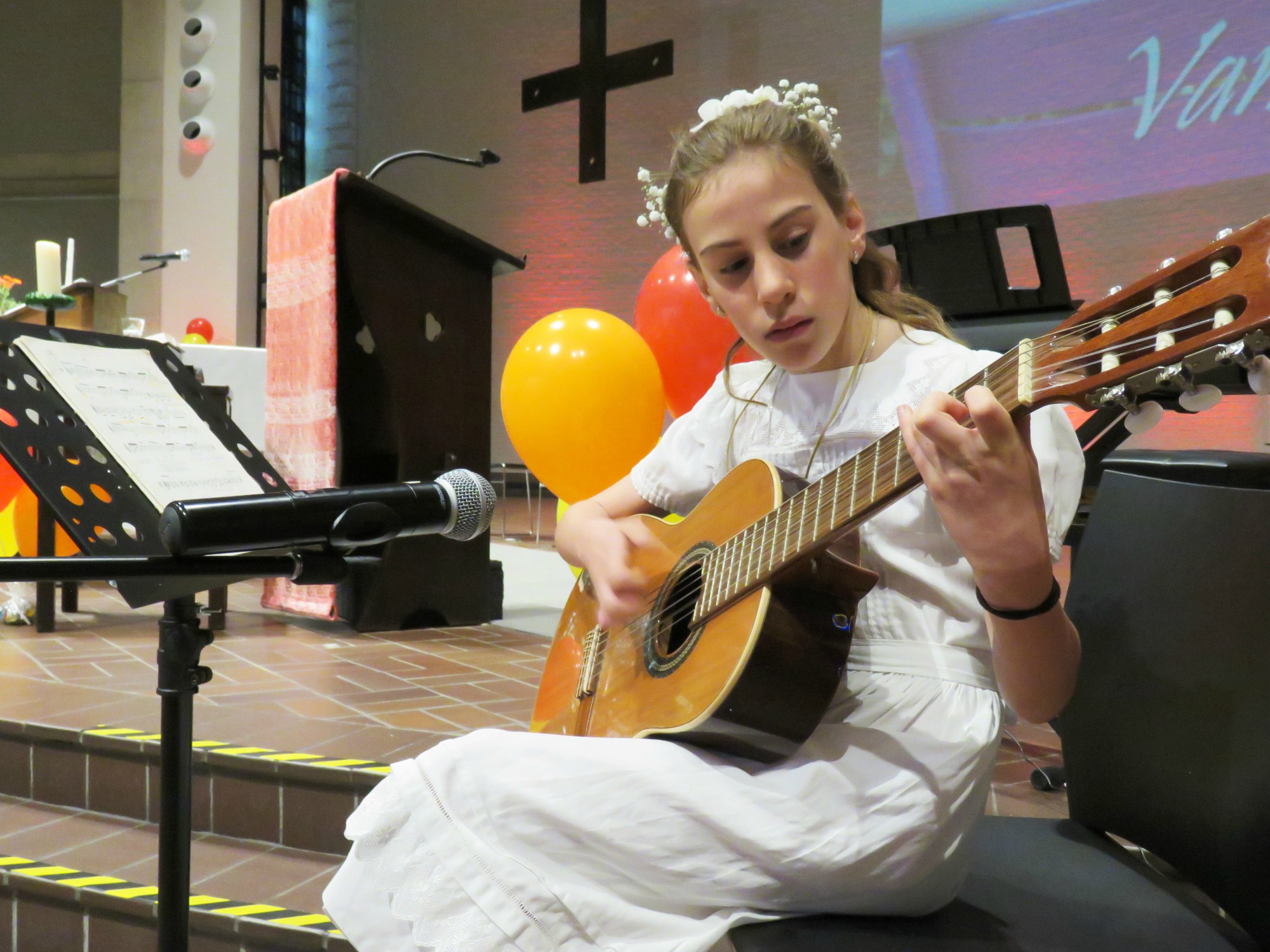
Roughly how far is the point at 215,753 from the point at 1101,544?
190 centimetres

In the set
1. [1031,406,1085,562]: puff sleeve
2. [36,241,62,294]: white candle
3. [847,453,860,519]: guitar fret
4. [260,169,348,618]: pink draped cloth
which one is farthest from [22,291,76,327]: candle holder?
[1031,406,1085,562]: puff sleeve

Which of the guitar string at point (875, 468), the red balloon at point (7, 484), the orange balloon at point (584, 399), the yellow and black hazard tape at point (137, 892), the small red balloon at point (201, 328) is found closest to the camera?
the guitar string at point (875, 468)

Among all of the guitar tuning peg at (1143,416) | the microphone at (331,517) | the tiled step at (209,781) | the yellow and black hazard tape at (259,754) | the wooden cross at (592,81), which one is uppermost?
the wooden cross at (592,81)

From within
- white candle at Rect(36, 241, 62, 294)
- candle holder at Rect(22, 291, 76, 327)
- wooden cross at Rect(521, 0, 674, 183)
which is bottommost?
candle holder at Rect(22, 291, 76, 327)

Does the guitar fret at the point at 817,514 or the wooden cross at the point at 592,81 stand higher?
the wooden cross at the point at 592,81

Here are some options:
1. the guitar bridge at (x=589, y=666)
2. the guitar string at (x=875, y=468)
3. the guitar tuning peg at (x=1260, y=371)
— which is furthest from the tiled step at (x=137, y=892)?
the guitar tuning peg at (x=1260, y=371)

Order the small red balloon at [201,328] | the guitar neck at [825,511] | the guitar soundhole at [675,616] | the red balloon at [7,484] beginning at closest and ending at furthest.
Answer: the guitar neck at [825,511], the guitar soundhole at [675,616], the red balloon at [7,484], the small red balloon at [201,328]

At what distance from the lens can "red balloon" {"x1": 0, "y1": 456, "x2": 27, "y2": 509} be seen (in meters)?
3.90

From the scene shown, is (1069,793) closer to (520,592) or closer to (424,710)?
(424,710)

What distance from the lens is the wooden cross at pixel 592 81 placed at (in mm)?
6125

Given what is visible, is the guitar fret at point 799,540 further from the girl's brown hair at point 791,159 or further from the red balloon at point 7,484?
the red balloon at point 7,484

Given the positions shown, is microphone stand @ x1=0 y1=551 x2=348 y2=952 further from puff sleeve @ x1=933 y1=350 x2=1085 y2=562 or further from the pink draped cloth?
the pink draped cloth

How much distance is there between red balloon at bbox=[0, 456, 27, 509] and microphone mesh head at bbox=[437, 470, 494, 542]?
348cm

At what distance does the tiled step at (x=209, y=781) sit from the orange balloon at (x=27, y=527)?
5.20ft
